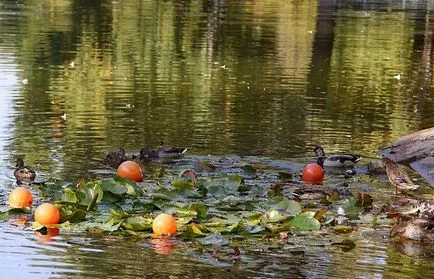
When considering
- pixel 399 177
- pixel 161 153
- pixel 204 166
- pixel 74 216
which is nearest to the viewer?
pixel 74 216

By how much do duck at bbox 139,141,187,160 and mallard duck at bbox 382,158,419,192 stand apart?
3293mm

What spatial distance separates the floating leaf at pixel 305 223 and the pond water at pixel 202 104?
21cm

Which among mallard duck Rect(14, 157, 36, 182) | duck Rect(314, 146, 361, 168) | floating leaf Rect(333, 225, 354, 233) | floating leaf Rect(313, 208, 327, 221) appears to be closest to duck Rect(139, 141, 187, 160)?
duck Rect(314, 146, 361, 168)

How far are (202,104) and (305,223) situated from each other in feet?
34.7

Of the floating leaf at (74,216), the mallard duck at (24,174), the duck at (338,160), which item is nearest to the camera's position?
the floating leaf at (74,216)

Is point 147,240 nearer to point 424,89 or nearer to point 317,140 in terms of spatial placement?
point 317,140

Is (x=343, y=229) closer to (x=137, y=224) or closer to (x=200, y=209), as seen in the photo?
(x=200, y=209)

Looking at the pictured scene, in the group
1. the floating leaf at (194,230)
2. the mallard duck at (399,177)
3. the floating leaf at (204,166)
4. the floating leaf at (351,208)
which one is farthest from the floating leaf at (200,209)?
the mallard duck at (399,177)

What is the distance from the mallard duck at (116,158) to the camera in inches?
620

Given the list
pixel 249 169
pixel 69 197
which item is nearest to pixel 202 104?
pixel 249 169

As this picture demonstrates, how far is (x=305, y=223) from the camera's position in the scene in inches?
488

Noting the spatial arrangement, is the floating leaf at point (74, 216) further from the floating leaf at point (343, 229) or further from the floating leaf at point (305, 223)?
the floating leaf at point (343, 229)

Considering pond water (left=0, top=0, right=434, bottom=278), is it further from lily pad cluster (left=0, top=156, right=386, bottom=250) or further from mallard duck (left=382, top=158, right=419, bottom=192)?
mallard duck (left=382, top=158, right=419, bottom=192)

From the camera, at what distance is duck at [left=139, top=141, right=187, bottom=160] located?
16.2 meters
